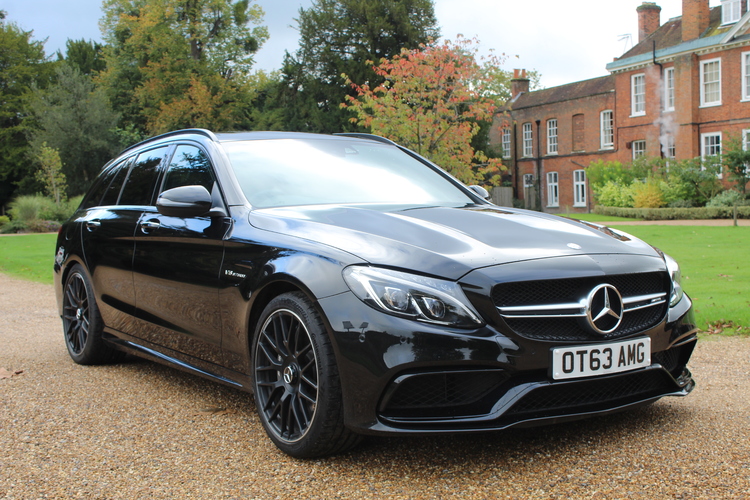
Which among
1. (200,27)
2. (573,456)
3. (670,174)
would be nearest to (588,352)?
(573,456)

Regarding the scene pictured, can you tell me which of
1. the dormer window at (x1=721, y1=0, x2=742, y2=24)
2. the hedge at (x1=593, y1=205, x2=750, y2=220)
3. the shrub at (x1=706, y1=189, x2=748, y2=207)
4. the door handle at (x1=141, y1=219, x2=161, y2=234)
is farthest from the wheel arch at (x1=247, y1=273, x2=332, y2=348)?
the dormer window at (x1=721, y1=0, x2=742, y2=24)

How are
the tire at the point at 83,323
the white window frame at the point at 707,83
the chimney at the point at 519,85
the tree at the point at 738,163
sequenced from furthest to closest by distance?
the chimney at the point at 519,85 → the white window frame at the point at 707,83 → the tree at the point at 738,163 → the tire at the point at 83,323

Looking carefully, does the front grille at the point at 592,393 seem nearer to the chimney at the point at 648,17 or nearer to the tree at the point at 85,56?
the chimney at the point at 648,17

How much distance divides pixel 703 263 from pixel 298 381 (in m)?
10.4

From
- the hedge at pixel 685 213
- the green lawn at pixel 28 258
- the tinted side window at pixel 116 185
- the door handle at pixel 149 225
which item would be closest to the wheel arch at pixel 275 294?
the door handle at pixel 149 225

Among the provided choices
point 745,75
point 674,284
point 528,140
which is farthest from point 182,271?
point 528,140

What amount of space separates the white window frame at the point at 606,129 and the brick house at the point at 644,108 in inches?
2.3

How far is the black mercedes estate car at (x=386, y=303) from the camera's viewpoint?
9.48ft

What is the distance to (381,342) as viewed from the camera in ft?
9.39

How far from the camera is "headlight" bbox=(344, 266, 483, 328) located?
9.39 feet

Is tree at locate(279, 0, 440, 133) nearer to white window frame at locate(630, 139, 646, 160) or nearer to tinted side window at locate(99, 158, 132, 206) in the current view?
white window frame at locate(630, 139, 646, 160)

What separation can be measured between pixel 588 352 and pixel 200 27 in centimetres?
4793

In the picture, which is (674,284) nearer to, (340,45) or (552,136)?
(340,45)

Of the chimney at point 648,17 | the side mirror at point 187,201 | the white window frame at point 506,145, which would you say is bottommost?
the side mirror at point 187,201
